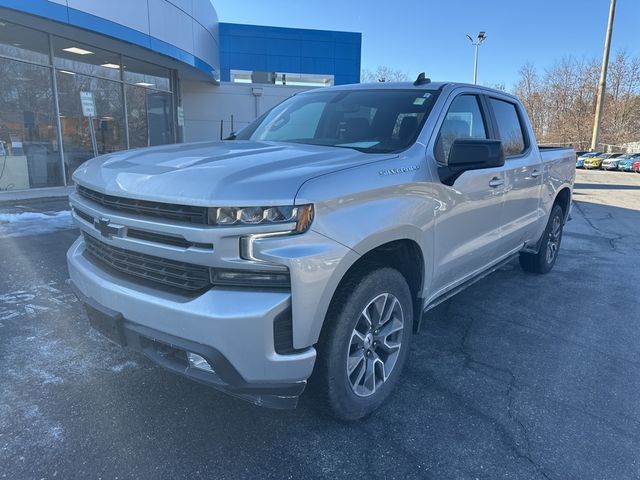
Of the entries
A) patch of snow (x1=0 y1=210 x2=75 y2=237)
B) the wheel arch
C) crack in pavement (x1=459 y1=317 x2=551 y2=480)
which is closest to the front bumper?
the wheel arch

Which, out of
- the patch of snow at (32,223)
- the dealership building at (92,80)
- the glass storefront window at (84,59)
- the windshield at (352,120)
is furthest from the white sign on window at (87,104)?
the windshield at (352,120)

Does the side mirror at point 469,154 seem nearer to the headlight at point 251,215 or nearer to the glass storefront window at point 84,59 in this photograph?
the headlight at point 251,215

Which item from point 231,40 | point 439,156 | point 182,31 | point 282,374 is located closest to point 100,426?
point 282,374

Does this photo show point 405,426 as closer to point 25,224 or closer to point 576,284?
point 576,284

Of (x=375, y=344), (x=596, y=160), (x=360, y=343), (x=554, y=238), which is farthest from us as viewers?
(x=596, y=160)

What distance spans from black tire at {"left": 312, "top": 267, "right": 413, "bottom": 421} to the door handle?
135 centimetres

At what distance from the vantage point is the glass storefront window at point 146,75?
13.8 m

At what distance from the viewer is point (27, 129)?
10.7 meters

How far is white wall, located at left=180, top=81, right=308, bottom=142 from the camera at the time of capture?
19.2m

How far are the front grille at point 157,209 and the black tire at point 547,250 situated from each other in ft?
15.0

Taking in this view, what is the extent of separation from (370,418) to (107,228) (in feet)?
5.92

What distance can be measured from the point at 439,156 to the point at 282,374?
1.78 m

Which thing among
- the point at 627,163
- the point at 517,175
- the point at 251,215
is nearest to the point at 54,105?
the point at 517,175

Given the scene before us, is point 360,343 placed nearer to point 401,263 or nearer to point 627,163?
point 401,263
